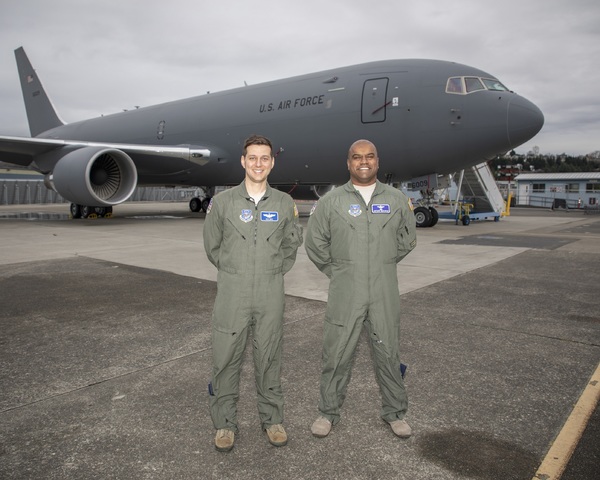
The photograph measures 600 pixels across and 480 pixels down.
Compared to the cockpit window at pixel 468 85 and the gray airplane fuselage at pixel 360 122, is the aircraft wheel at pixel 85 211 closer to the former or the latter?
the gray airplane fuselage at pixel 360 122

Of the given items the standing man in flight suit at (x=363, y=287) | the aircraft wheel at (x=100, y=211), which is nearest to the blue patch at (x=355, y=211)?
the standing man in flight suit at (x=363, y=287)

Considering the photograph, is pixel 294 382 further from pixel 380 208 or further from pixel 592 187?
pixel 592 187

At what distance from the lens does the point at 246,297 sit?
2547 mm

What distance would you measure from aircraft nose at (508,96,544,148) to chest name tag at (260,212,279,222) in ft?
32.8

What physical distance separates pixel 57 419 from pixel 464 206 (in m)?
16.7

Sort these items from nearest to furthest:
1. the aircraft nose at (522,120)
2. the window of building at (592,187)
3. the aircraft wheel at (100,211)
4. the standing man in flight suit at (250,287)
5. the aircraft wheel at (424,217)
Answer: the standing man in flight suit at (250,287) → the aircraft nose at (522,120) → the aircraft wheel at (424,217) → the aircraft wheel at (100,211) → the window of building at (592,187)

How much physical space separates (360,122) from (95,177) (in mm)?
8463

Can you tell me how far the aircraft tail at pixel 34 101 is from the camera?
21.8 m

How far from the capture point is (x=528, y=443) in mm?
2439

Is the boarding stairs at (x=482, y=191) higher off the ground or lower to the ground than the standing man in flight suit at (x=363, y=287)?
higher

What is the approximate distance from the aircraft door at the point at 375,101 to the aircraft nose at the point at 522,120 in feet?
9.75

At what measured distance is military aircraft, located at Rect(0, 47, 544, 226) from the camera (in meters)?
11.3

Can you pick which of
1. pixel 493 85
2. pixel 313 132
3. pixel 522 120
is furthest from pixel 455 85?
pixel 313 132

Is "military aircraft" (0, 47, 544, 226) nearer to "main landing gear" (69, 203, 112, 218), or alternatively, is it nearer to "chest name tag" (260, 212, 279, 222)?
"main landing gear" (69, 203, 112, 218)
